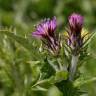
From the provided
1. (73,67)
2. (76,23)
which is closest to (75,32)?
(76,23)

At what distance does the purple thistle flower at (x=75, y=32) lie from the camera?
212 centimetres

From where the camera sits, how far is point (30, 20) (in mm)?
6020

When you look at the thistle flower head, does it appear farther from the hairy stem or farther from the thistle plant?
the hairy stem

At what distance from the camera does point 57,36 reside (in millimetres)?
2152

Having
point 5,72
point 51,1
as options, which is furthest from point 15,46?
point 51,1

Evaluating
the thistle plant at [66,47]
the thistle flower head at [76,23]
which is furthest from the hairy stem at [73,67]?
the thistle flower head at [76,23]

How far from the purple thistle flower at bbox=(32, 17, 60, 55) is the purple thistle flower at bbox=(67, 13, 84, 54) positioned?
70mm

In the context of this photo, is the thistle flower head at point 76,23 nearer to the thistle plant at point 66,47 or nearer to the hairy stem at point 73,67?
the thistle plant at point 66,47

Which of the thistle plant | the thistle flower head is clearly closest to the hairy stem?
the thistle plant

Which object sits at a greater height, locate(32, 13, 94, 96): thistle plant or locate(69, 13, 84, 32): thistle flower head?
locate(69, 13, 84, 32): thistle flower head

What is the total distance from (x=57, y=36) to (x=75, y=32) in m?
0.09

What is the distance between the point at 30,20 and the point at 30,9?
296 millimetres

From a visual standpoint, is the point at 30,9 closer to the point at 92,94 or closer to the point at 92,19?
the point at 92,19

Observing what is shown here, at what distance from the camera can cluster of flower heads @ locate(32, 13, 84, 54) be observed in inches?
83.6
